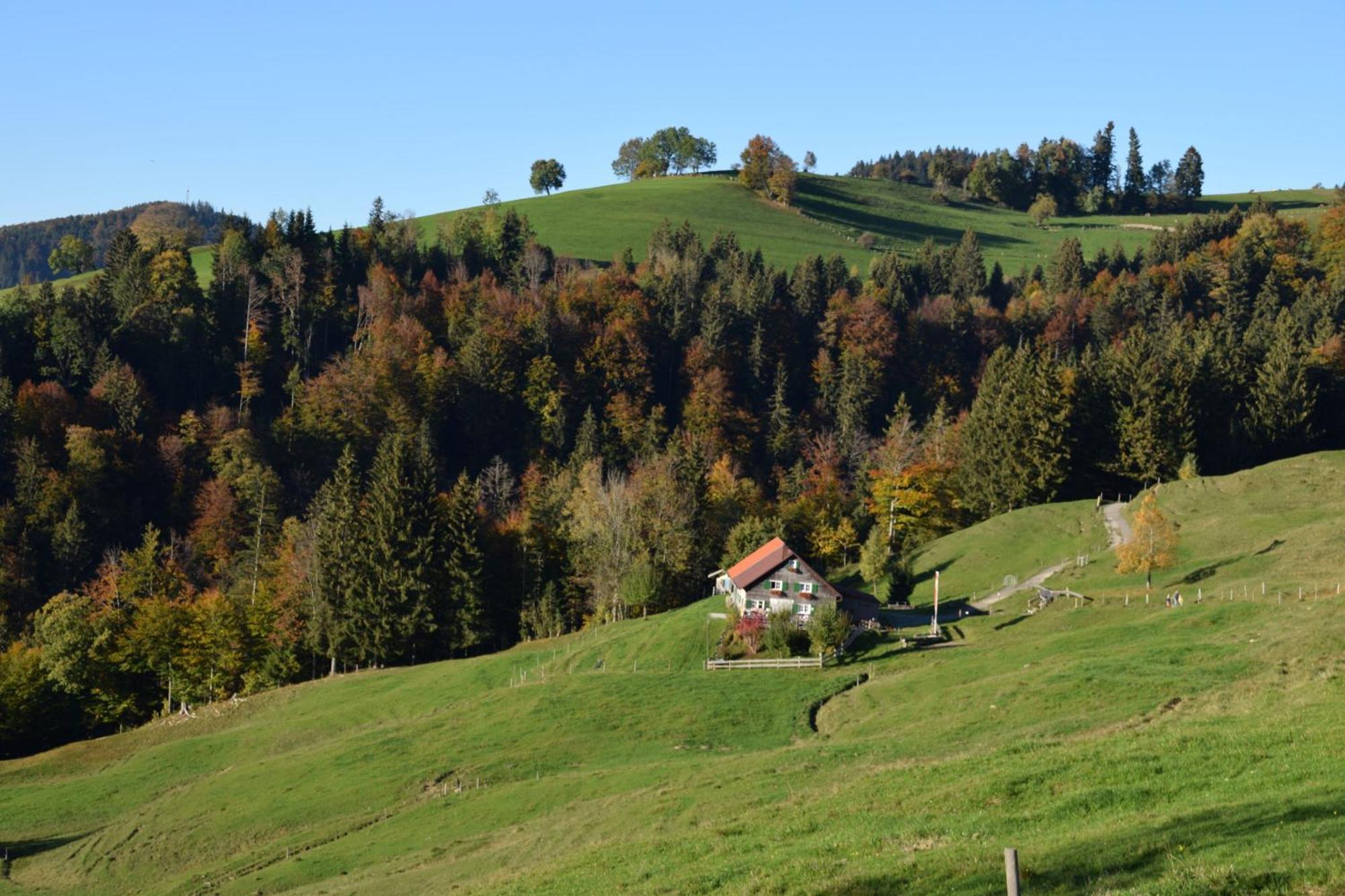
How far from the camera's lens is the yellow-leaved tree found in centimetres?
7806

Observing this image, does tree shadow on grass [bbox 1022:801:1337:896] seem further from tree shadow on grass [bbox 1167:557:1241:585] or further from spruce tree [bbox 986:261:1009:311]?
spruce tree [bbox 986:261:1009:311]

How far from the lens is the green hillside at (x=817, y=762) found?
24797 mm

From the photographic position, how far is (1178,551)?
82.4 m

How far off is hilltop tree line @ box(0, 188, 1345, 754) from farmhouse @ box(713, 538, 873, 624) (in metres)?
15.5

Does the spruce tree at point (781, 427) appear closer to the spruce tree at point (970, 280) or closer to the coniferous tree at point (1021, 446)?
the coniferous tree at point (1021, 446)

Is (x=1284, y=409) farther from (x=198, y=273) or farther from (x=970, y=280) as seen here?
(x=198, y=273)

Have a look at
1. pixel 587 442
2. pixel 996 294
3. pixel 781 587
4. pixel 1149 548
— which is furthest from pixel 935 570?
pixel 996 294

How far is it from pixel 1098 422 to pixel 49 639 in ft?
296

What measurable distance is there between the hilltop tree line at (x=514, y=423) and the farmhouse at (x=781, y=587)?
15534mm

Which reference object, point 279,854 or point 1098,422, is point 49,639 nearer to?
point 279,854

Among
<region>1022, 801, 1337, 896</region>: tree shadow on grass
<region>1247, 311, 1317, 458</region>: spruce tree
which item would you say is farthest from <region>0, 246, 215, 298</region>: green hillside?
<region>1022, 801, 1337, 896</region>: tree shadow on grass

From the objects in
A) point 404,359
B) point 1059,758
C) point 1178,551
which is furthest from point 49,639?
point 1059,758

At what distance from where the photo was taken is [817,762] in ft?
145

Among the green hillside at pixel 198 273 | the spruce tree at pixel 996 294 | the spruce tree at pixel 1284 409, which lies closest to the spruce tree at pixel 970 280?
the spruce tree at pixel 996 294
